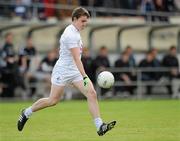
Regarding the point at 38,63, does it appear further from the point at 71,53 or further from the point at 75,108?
the point at 71,53

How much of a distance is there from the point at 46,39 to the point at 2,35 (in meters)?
2.01

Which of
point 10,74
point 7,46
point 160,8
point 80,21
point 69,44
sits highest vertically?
point 80,21

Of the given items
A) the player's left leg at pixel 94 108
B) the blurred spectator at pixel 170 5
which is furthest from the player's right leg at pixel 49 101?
the blurred spectator at pixel 170 5

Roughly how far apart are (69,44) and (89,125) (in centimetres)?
327

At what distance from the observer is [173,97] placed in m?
31.2

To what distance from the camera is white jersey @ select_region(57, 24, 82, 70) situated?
1439 cm

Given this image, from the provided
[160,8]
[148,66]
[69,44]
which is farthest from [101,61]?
[69,44]

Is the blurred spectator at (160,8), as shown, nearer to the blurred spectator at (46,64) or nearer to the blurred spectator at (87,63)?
the blurred spectator at (87,63)

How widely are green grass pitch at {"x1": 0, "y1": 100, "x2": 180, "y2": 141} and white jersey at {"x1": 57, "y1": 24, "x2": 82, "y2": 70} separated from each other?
4.73ft

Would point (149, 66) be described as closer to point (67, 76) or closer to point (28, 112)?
point (28, 112)

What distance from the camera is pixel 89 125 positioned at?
1708 centimetres

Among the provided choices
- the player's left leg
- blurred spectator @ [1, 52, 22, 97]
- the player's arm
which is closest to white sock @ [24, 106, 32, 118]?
the player's left leg

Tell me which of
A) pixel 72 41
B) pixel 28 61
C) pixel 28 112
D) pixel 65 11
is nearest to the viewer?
pixel 72 41

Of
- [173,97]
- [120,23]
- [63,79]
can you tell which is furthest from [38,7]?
[63,79]
